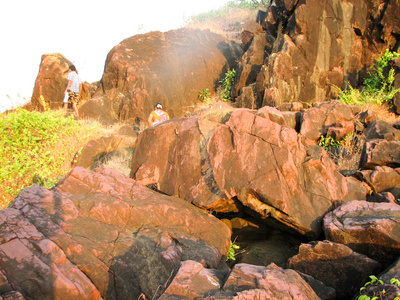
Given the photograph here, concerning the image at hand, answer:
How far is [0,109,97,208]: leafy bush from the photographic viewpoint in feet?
26.6

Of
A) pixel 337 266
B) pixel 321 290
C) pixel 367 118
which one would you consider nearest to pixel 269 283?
pixel 321 290

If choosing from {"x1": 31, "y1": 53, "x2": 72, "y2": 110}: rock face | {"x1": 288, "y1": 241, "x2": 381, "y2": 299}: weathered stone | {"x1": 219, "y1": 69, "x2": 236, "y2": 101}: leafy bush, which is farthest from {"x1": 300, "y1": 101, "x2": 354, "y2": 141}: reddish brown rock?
{"x1": 31, "y1": 53, "x2": 72, "y2": 110}: rock face

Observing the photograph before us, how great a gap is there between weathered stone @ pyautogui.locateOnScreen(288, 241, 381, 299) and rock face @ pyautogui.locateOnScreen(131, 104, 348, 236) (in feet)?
3.29

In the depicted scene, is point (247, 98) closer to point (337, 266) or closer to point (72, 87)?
point (72, 87)

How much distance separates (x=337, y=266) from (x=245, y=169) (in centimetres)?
213

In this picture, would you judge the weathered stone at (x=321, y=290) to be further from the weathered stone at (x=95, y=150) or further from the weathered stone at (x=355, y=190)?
the weathered stone at (x=95, y=150)

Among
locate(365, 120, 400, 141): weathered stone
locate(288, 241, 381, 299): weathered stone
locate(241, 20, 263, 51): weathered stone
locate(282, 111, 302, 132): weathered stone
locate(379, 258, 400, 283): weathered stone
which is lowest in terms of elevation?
locate(288, 241, 381, 299): weathered stone

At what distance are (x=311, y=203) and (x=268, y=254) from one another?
46.2 inches

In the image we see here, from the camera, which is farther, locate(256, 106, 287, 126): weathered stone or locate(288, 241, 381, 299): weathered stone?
locate(256, 106, 287, 126): weathered stone

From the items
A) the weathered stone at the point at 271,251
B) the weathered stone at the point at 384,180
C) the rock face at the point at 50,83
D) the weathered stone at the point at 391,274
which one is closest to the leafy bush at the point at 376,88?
the weathered stone at the point at 384,180

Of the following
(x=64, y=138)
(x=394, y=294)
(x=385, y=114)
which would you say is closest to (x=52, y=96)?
(x=64, y=138)

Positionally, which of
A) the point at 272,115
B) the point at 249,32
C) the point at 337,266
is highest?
the point at 249,32

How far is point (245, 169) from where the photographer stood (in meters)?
5.68

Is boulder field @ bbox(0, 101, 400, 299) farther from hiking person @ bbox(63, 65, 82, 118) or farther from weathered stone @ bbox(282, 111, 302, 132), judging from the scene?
hiking person @ bbox(63, 65, 82, 118)
